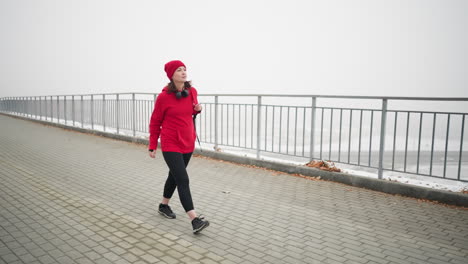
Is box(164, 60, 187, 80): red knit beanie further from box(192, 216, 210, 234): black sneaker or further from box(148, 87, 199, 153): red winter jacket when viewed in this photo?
box(192, 216, 210, 234): black sneaker

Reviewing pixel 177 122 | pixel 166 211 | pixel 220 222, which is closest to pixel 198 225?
pixel 220 222

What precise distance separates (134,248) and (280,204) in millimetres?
2368

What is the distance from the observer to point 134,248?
362cm

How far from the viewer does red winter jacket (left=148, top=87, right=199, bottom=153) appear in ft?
13.6

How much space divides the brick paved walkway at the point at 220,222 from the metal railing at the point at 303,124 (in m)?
1.09

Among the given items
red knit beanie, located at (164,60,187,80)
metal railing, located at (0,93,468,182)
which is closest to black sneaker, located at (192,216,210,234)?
red knit beanie, located at (164,60,187,80)

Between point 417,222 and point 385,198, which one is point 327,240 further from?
point 385,198

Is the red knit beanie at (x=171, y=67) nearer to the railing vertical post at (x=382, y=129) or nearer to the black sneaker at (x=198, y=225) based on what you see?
the black sneaker at (x=198, y=225)

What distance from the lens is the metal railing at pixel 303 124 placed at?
608cm

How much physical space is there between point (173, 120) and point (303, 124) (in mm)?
4234

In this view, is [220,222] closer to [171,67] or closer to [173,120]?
[173,120]

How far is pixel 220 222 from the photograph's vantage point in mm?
4492

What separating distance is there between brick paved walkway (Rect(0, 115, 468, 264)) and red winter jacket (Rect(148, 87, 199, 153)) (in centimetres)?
100

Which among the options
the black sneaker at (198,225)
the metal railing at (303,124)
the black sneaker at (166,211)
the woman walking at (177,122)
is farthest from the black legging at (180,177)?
the metal railing at (303,124)
